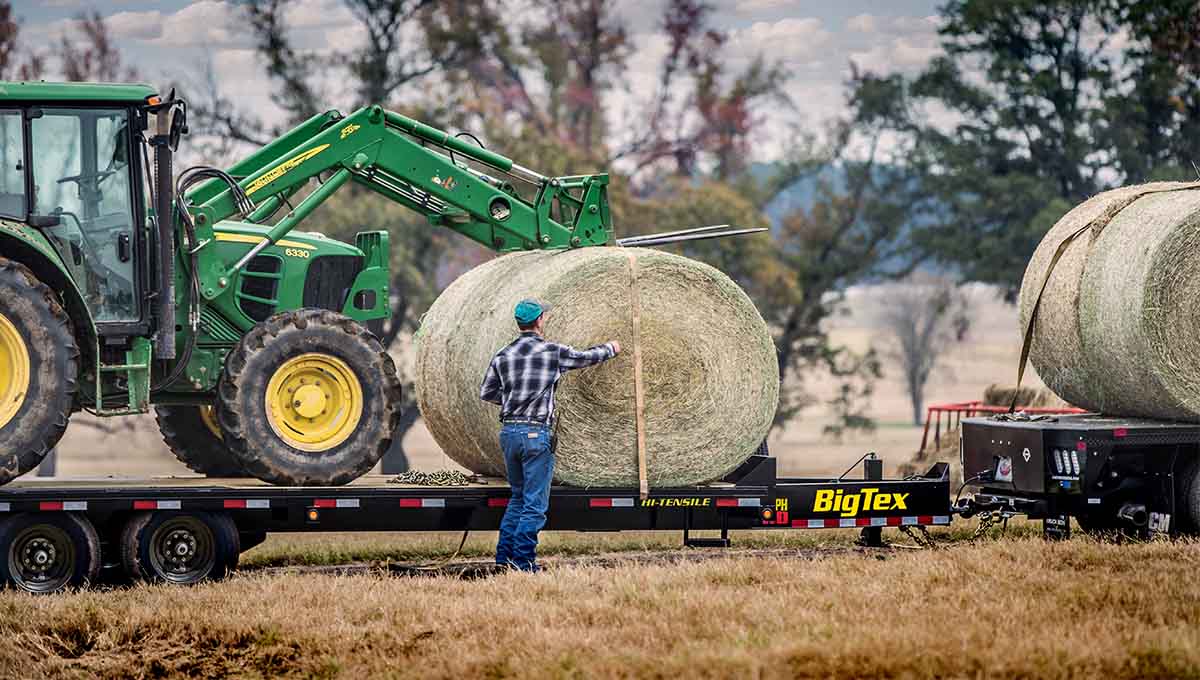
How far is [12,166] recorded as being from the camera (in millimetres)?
11242

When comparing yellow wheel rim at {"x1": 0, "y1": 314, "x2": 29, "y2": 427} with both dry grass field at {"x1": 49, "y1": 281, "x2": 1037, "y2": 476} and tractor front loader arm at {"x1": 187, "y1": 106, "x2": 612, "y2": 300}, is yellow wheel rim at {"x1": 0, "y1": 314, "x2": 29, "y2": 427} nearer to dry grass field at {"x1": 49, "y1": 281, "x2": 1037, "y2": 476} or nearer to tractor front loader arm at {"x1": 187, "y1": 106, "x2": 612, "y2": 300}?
tractor front loader arm at {"x1": 187, "y1": 106, "x2": 612, "y2": 300}

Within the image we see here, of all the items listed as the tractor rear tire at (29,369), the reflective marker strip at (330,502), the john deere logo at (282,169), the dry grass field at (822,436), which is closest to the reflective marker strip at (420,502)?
the reflective marker strip at (330,502)

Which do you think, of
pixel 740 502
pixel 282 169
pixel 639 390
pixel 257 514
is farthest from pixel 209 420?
pixel 740 502

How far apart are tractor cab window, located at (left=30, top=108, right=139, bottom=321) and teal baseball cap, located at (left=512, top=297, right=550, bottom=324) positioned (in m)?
2.56

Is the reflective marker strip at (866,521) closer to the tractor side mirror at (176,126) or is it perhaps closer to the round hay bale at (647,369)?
the round hay bale at (647,369)

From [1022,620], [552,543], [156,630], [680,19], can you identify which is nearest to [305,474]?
[156,630]

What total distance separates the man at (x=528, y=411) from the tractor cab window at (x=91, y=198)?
2.54 metres

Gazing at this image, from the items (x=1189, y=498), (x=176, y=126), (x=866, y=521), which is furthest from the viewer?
(x=1189, y=498)

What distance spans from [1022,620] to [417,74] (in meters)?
25.4

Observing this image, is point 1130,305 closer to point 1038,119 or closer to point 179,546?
point 179,546

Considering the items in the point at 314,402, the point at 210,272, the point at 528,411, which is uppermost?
the point at 210,272

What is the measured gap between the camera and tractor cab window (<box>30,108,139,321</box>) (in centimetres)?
1134

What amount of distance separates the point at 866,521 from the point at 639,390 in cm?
199

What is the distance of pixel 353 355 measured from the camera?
12.3m
